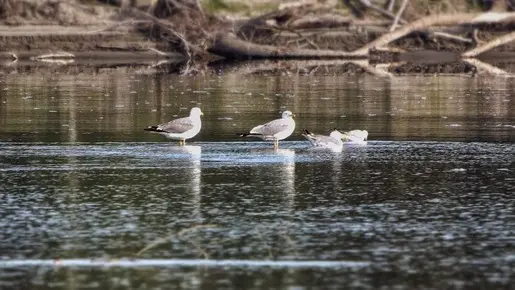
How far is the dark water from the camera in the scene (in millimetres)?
10609

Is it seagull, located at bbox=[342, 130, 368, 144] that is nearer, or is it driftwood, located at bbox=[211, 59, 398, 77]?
seagull, located at bbox=[342, 130, 368, 144]

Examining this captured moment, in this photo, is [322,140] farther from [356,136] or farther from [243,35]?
[243,35]

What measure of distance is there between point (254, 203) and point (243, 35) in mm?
35305

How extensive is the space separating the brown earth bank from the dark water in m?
20.2

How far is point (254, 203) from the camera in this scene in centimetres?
1413

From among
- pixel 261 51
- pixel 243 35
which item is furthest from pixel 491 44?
pixel 243 35

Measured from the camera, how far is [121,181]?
15836mm

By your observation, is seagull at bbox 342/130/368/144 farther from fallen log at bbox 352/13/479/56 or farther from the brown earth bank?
fallen log at bbox 352/13/479/56

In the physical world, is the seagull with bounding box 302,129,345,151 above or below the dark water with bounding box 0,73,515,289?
above

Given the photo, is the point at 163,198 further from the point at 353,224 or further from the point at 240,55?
the point at 240,55

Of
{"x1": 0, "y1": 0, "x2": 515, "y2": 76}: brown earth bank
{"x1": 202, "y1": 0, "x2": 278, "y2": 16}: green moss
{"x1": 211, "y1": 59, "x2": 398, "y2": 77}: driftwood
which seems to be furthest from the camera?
Answer: {"x1": 202, "y1": 0, "x2": 278, "y2": 16}: green moss

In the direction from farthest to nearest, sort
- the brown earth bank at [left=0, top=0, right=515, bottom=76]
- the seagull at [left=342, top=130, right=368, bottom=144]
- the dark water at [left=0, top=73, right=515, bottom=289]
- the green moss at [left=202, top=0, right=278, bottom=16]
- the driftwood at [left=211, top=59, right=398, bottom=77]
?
the green moss at [left=202, top=0, right=278, bottom=16] → the brown earth bank at [left=0, top=0, right=515, bottom=76] → the driftwood at [left=211, top=59, right=398, bottom=77] → the seagull at [left=342, top=130, right=368, bottom=144] → the dark water at [left=0, top=73, right=515, bottom=289]

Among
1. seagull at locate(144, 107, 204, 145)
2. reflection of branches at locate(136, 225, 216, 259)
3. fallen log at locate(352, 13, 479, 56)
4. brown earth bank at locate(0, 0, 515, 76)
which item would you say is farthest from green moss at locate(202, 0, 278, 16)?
reflection of branches at locate(136, 225, 216, 259)

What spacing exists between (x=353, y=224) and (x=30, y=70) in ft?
101
